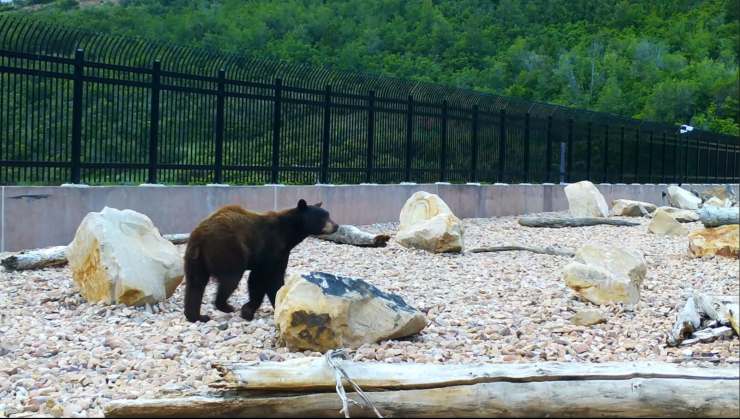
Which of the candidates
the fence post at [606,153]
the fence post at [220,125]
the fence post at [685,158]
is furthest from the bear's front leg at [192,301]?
the fence post at [685,158]

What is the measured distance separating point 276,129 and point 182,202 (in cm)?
318

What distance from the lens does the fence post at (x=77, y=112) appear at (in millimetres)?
12789

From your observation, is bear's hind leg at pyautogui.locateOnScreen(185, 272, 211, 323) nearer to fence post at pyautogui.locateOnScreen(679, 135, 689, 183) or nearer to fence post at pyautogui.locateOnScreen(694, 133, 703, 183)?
fence post at pyautogui.locateOnScreen(679, 135, 689, 183)

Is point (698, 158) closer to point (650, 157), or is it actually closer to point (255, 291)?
point (650, 157)

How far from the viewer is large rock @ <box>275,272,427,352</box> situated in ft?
22.3

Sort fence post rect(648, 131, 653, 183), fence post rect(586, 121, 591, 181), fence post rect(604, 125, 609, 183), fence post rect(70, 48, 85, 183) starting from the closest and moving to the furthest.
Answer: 1. fence post rect(70, 48, 85, 183)
2. fence post rect(586, 121, 591, 181)
3. fence post rect(604, 125, 609, 183)
4. fence post rect(648, 131, 653, 183)

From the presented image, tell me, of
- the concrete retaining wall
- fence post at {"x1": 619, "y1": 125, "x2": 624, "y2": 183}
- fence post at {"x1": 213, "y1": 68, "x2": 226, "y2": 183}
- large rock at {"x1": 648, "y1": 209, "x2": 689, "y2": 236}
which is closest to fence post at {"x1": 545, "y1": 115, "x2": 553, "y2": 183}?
the concrete retaining wall

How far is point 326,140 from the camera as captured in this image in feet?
60.2

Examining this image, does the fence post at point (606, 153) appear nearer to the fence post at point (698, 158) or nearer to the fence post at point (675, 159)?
the fence post at point (675, 159)

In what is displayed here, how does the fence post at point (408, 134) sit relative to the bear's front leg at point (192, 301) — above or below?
above

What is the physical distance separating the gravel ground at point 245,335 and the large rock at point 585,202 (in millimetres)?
11958

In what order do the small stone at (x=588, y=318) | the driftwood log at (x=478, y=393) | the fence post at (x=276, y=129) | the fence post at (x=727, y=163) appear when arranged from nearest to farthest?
the driftwood log at (x=478, y=393)
the small stone at (x=588, y=318)
the fence post at (x=276, y=129)
the fence post at (x=727, y=163)

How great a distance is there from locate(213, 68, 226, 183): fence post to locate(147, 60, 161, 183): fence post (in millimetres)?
1327

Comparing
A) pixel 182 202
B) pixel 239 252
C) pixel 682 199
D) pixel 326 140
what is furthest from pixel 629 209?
pixel 239 252
